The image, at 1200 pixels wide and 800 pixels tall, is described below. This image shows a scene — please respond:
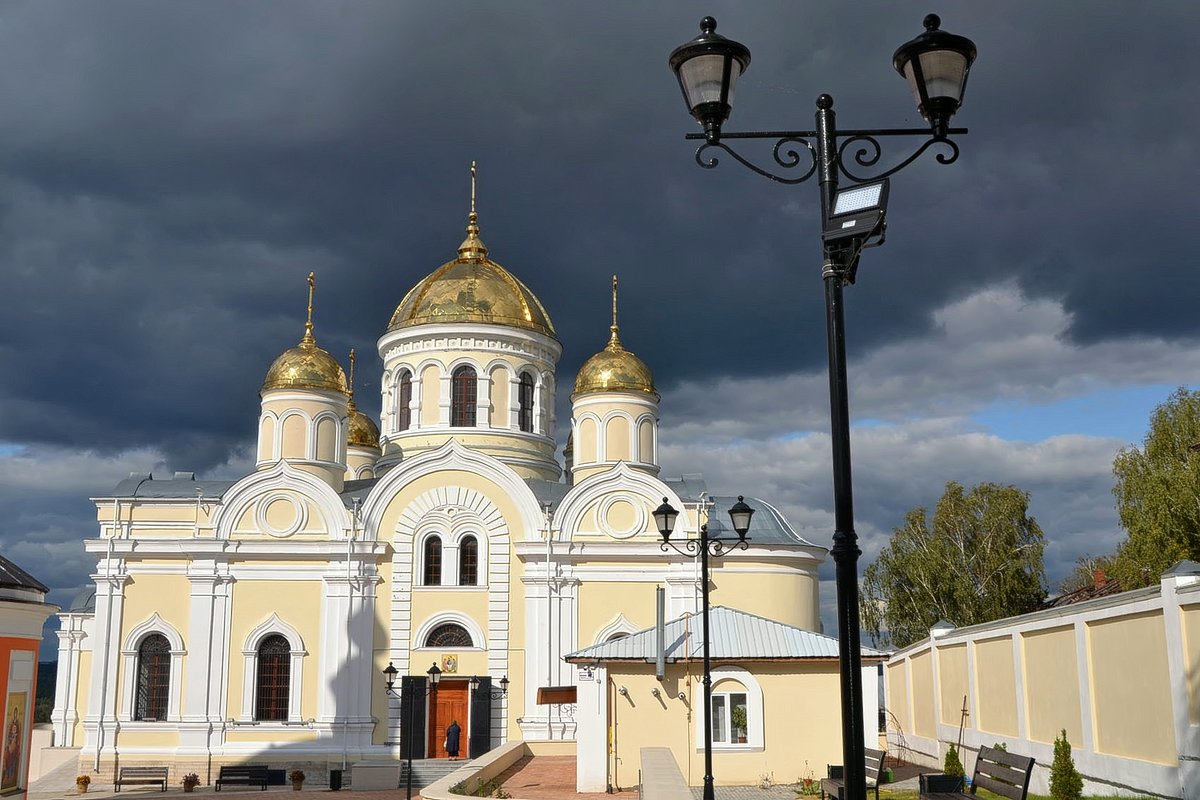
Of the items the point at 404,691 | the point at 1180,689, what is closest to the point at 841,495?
the point at 1180,689

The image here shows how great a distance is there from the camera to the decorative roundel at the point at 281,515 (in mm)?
31375

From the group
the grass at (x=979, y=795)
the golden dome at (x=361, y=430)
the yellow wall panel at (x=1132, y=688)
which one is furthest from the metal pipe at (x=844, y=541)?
the golden dome at (x=361, y=430)

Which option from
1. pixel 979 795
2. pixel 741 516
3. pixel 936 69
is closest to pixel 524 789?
pixel 741 516

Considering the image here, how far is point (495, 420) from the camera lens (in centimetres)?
3509

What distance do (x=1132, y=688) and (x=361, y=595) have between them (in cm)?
2180

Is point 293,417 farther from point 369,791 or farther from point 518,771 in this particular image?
point 518,771

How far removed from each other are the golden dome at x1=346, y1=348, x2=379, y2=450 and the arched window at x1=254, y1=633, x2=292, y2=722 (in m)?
12.5

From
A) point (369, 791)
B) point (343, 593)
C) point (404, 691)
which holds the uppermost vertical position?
point (343, 593)

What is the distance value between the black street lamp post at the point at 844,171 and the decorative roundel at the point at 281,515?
25907 millimetres

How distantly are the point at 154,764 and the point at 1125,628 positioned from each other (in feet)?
79.8

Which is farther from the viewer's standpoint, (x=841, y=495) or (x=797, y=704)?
(x=797, y=704)

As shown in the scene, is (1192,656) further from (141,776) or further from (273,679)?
(141,776)

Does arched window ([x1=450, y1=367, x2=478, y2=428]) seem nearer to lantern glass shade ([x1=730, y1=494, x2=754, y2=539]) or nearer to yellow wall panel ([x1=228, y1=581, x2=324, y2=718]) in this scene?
yellow wall panel ([x1=228, y1=581, x2=324, y2=718])

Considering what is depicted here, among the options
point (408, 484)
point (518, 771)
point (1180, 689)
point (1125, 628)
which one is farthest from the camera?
point (408, 484)
